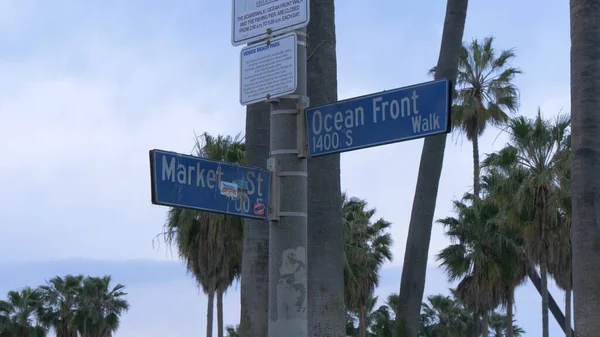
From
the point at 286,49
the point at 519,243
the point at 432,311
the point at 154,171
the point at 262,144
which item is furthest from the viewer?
the point at 432,311

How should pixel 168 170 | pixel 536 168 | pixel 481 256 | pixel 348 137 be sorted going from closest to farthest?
1. pixel 168 170
2. pixel 348 137
3. pixel 536 168
4. pixel 481 256

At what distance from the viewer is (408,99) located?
5457 mm

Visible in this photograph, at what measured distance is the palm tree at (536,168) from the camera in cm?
2459

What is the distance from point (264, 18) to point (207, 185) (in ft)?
3.79

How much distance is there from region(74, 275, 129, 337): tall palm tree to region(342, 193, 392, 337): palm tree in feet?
44.0

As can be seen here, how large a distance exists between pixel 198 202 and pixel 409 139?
1.31 metres

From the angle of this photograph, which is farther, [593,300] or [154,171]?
[593,300]

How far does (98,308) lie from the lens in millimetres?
47094

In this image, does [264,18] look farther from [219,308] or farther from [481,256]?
[481,256]

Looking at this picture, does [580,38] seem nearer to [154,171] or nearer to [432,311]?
[154,171]

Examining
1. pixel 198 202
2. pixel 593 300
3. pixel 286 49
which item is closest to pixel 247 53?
pixel 286 49

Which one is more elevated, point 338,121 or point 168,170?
point 338,121

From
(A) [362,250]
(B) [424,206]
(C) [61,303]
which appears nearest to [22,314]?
(C) [61,303]

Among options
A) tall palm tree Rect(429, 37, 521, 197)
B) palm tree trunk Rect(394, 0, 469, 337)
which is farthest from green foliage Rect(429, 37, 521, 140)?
palm tree trunk Rect(394, 0, 469, 337)
